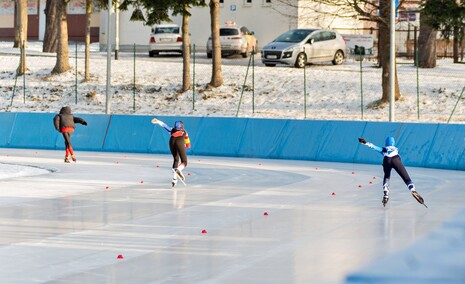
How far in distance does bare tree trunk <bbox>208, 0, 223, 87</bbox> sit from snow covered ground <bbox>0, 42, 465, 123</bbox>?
0.43 meters

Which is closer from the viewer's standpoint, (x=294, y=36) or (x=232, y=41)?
(x=294, y=36)

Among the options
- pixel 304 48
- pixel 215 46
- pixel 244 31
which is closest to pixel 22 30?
pixel 244 31

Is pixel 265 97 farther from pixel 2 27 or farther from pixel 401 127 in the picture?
pixel 2 27

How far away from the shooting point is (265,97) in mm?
45594

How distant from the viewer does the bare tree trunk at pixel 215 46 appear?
46344 mm

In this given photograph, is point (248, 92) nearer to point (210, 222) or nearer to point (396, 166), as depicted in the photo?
point (396, 166)

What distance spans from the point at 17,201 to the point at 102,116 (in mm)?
16900

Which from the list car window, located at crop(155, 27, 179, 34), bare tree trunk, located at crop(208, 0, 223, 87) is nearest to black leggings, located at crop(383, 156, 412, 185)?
bare tree trunk, located at crop(208, 0, 223, 87)

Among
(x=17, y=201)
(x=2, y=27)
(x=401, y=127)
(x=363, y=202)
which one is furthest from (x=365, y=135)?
(x=2, y=27)

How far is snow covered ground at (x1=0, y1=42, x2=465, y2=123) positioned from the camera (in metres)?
42.6

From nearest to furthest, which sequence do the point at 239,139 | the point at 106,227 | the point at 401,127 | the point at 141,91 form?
1. the point at 106,227
2. the point at 401,127
3. the point at 239,139
4. the point at 141,91

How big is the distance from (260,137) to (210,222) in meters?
17.0

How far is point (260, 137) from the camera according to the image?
34.9m

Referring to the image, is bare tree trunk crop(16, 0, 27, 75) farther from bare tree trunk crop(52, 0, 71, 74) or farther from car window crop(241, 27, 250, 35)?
car window crop(241, 27, 250, 35)
